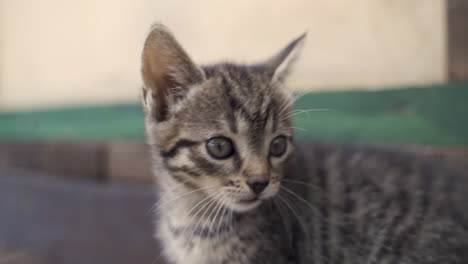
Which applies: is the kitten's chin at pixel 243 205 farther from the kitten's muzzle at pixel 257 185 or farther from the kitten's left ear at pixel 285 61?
the kitten's left ear at pixel 285 61

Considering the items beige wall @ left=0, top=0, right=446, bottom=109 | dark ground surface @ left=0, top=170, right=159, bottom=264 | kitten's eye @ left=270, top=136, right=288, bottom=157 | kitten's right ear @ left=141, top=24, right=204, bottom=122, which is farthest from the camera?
dark ground surface @ left=0, top=170, right=159, bottom=264

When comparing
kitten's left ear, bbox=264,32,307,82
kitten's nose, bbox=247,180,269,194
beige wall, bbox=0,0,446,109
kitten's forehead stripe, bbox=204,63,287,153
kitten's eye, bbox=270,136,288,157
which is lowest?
kitten's nose, bbox=247,180,269,194

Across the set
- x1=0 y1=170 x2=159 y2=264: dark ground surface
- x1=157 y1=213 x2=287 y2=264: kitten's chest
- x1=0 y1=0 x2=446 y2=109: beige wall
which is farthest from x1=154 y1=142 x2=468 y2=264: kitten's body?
x1=0 y1=170 x2=159 y2=264: dark ground surface

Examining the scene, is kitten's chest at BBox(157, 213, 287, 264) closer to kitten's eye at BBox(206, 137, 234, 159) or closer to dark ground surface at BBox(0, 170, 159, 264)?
kitten's eye at BBox(206, 137, 234, 159)

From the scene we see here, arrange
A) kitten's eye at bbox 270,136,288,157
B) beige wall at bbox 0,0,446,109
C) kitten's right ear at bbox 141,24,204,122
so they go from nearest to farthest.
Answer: kitten's right ear at bbox 141,24,204,122 → kitten's eye at bbox 270,136,288,157 → beige wall at bbox 0,0,446,109

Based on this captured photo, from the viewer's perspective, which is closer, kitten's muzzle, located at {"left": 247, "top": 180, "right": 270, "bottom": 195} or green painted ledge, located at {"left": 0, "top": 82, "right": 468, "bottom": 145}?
kitten's muzzle, located at {"left": 247, "top": 180, "right": 270, "bottom": 195}

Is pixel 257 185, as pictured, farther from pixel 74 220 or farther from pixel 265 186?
pixel 74 220

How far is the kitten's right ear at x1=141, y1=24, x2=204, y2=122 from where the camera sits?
29.4 inches

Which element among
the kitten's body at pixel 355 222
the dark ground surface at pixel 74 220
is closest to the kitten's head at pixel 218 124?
the kitten's body at pixel 355 222

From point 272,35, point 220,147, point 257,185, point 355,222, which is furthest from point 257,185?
point 272,35

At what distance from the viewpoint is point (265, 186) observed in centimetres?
79

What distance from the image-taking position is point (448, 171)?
0.94 meters

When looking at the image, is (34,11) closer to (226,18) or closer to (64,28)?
(64,28)

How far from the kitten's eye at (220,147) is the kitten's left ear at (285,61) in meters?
0.20
